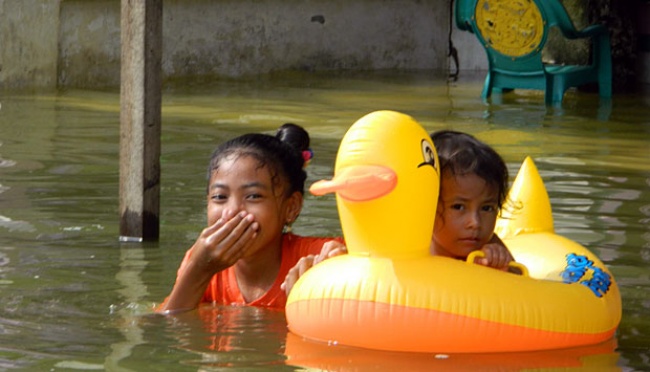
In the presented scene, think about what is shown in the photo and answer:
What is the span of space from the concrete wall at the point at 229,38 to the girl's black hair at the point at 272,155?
339 inches

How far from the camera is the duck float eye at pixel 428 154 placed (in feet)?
13.5

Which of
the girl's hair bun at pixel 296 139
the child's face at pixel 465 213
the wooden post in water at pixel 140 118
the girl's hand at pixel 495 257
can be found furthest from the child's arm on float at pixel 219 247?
the wooden post in water at pixel 140 118

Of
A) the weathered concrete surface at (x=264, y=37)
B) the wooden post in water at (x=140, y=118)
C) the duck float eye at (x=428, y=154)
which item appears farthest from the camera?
the weathered concrete surface at (x=264, y=37)

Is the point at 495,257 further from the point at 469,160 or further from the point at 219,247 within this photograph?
the point at 219,247

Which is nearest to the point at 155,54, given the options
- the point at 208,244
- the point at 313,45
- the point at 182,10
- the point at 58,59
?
the point at 208,244

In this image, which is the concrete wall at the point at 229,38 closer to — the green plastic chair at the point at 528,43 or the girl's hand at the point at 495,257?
the green plastic chair at the point at 528,43

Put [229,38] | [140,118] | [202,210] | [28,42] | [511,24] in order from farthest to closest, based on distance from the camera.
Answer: [229,38] < [28,42] < [511,24] < [202,210] < [140,118]

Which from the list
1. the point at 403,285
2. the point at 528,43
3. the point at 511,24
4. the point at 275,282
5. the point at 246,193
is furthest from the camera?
the point at 528,43

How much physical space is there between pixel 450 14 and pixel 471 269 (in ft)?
41.7

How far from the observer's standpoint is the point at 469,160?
4383mm

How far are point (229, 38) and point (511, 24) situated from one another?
4.10 m

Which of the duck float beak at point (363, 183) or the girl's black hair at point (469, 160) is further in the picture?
the girl's black hair at point (469, 160)

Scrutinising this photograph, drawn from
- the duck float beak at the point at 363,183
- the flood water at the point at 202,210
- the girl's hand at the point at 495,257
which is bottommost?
the flood water at the point at 202,210

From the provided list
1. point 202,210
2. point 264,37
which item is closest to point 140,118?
point 202,210
